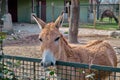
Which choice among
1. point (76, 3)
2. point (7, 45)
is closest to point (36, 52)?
point (7, 45)

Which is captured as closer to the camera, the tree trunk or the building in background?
the tree trunk

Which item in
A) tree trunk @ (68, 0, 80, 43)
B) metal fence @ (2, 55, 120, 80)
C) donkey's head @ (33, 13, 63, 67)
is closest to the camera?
metal fence @ (2, 55, 120, 80)

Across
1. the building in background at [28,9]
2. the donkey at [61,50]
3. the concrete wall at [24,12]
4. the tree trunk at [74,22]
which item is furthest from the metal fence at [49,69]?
the concrete wall at [24,12]

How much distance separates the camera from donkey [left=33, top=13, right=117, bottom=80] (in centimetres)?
469

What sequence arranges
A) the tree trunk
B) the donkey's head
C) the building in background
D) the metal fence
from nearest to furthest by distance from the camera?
the metal fence → the donkey's head → the tree trunk → the building in background

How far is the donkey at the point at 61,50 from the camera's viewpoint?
4.69 metres

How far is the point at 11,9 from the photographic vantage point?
1355 inches

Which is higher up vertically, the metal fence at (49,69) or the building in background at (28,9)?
the building in background at (28,9)

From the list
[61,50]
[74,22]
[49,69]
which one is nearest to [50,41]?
[61,50]

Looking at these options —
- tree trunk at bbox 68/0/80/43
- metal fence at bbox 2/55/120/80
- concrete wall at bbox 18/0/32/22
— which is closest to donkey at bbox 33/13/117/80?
metal fence at bbox 2/55/120/80

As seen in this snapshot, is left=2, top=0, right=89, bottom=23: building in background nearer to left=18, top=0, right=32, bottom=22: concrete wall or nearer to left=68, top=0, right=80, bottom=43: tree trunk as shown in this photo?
left=18, top=0, right=32, bottom=22: concrete wall

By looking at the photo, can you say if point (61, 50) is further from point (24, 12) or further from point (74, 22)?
point (24, 12)

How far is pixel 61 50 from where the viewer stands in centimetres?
511

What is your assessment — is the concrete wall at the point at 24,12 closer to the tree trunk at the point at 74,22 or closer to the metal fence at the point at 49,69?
the tree trunk at the point at 74,22
